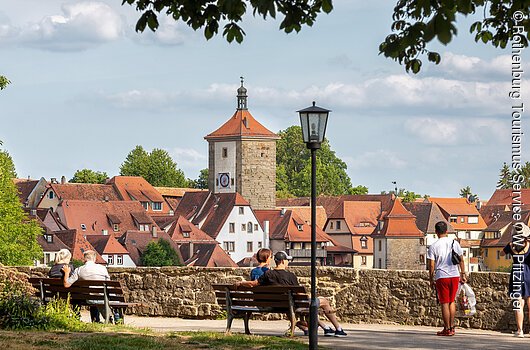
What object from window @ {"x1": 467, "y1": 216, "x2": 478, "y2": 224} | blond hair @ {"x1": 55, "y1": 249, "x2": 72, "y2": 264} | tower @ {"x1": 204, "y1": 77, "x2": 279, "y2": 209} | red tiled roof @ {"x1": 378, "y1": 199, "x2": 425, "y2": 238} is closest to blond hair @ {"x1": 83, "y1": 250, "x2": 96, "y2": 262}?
blond hair @ {"x1": 55, "y1": 249, "x2": 72, "y2": 264}

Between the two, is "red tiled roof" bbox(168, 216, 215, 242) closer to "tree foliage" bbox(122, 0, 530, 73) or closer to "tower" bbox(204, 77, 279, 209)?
"tower" bbox(204, 77, 279, 209)

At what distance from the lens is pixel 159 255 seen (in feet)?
417

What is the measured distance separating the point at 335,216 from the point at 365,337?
139 meters

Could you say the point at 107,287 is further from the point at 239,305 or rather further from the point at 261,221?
the point at 261,221

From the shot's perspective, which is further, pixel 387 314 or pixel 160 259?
pixel 160 259

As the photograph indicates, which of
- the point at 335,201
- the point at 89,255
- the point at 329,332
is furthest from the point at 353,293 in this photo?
the point at 335,201

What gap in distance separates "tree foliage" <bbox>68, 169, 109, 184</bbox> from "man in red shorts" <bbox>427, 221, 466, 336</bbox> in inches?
6293

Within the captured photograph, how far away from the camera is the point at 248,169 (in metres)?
158

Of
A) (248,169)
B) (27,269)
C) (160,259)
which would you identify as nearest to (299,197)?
(248,169)

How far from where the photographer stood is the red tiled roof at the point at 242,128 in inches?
6344

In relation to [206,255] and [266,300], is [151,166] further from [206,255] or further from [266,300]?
[266,300]

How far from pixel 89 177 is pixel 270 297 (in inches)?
6425

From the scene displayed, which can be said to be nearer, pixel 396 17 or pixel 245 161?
pixel 396 17

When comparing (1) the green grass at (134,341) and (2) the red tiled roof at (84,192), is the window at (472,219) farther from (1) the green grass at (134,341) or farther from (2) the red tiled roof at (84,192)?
(1) the green grass at (134,341)
